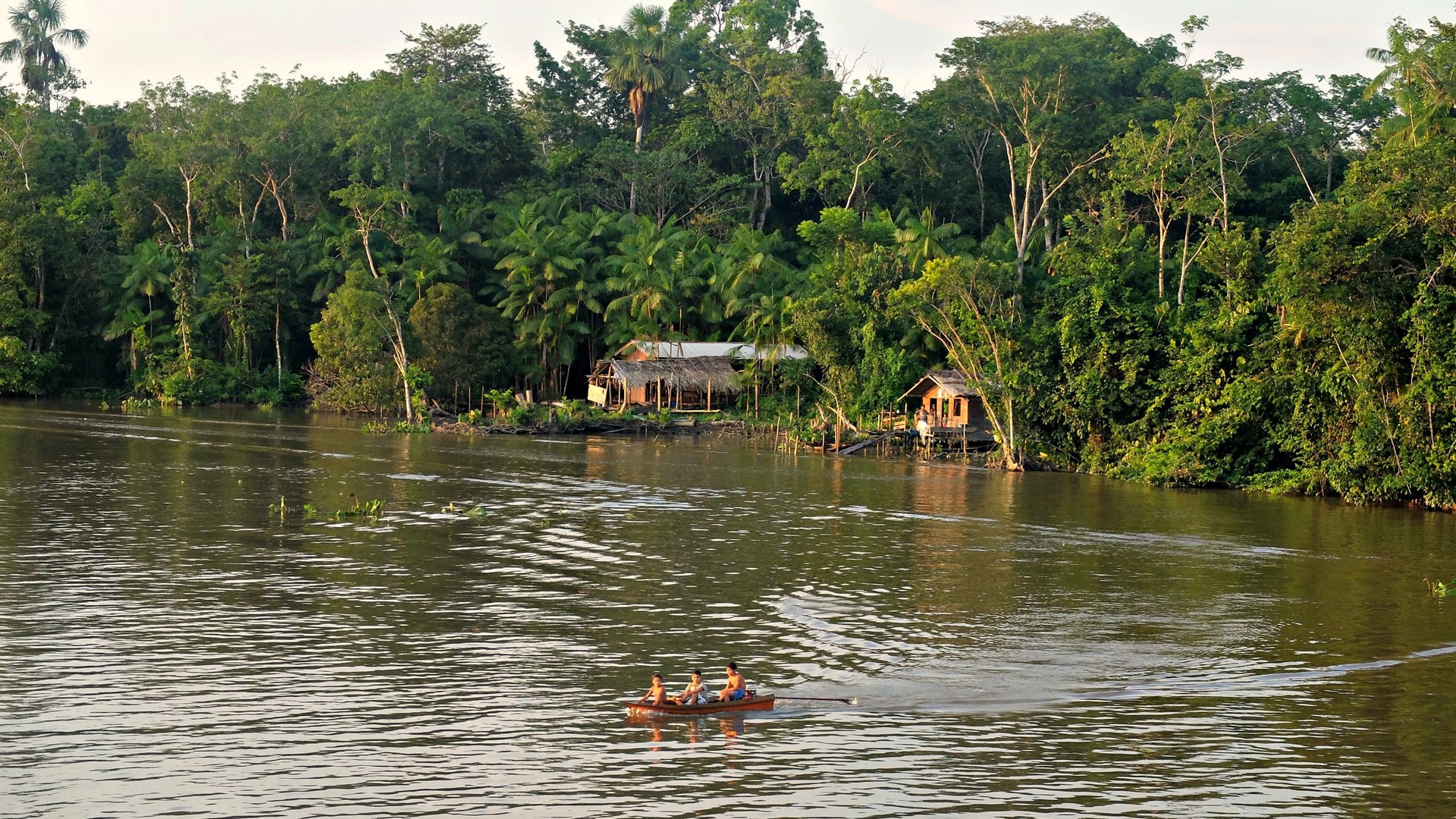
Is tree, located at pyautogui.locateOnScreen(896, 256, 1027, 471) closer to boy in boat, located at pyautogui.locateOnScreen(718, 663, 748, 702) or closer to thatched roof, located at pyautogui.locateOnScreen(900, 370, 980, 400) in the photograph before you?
thatched roof, located at pyautogui.locateOnScreen(900, 370, 980, 400)

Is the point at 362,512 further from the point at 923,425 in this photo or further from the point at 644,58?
the point at 644,58

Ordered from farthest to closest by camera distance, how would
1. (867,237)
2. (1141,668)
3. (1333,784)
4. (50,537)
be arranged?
(867,237)
(50,537)
(1141,668)
(1333,784)

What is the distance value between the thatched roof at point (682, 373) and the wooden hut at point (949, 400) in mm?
10533

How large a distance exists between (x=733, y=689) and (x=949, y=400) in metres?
35.6

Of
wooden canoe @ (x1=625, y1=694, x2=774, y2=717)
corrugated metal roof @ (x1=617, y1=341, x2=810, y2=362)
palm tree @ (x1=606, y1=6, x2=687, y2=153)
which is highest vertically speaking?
palm tree @ (x1=606, y1=6, x2=687, y2=153)

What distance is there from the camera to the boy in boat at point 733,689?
15.3 metres

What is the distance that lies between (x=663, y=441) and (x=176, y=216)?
123ft

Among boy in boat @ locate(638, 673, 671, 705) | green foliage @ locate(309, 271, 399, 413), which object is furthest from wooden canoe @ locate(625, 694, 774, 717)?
green foliage @ locate(309, 271, 399, 413)

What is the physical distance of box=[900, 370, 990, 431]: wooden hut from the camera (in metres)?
48.9

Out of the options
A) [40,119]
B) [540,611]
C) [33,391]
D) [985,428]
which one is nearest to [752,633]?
[540,611]

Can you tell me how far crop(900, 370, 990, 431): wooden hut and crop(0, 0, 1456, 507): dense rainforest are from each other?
2.95ft

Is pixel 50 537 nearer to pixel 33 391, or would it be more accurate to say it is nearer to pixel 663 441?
pixel 663 441

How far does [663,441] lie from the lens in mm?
52500

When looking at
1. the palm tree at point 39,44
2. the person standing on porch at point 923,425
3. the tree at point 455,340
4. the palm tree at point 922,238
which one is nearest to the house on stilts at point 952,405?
the person standing on porch at point 923,425
